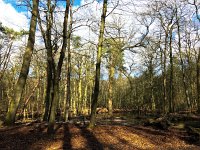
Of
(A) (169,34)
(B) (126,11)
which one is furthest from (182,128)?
(A) (169,34)

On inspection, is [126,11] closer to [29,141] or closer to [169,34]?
[29,141]

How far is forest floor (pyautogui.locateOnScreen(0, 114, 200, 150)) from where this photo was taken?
32.6ft

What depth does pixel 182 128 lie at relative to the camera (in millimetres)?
16594

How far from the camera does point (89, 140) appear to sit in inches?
436

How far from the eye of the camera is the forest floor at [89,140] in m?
9.93

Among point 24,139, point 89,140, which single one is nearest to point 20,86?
point 24,139

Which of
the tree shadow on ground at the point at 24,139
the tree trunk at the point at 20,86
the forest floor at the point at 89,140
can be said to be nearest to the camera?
the tree shadow on ground at the point at 24,139

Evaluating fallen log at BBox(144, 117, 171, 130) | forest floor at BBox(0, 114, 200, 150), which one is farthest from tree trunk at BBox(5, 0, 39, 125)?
fallen log at BBox(144, 117, 171, 130)

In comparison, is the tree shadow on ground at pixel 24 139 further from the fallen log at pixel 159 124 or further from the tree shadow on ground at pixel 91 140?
the fallen log at pixel 159 124

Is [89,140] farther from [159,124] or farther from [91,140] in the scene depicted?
[159,124]

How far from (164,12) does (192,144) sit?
22978 millimetres

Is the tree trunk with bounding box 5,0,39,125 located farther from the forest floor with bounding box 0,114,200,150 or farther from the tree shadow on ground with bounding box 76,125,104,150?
the tree shadow on ground with bounding box 76,125,104,150

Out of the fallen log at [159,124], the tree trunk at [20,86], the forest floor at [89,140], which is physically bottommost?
the forest floor at [89,140]

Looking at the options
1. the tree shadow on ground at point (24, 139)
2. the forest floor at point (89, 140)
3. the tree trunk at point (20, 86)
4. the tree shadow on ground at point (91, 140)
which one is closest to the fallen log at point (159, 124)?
the forest floor at point (89, 140)
